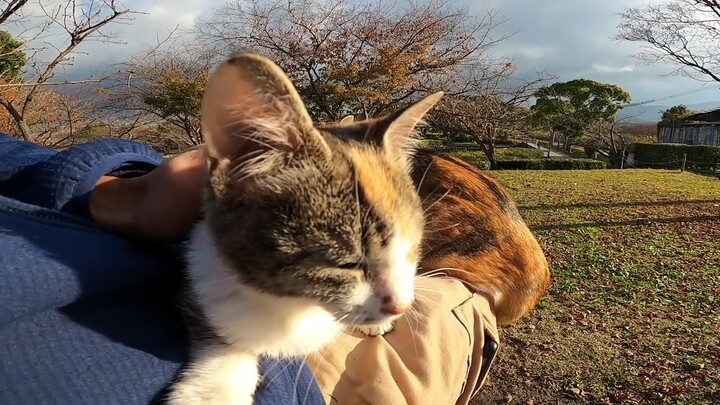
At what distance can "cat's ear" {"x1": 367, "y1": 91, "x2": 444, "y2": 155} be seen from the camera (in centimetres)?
168

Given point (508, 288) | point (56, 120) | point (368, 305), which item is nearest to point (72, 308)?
point (368, 305)

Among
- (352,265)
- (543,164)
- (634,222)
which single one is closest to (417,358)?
(352,265)

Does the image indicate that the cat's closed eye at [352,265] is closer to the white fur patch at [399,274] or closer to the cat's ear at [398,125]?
the white fur patch at [399,274]

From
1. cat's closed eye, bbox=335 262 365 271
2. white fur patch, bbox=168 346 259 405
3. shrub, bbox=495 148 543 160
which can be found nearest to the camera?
white fur patch, bbox=168 346 259 405

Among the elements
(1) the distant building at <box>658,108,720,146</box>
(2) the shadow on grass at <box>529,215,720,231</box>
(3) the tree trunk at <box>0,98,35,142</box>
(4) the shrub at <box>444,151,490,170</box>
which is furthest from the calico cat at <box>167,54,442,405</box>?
(1) the distant building at <box>658,108,720,146</box>

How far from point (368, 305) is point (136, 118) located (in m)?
11.0

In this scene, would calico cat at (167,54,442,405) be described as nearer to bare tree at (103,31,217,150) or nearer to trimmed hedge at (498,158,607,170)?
bare tree at (103,31,217,150)

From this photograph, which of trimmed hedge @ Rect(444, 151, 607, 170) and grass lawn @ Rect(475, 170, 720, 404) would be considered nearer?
grass lawn @ Rect(475, 170, 720, 404)

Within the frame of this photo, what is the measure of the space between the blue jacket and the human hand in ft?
0.12

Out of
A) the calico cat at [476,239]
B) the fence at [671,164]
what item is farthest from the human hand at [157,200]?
the fence at [671,164]

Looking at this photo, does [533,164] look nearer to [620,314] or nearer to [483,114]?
[483,114]

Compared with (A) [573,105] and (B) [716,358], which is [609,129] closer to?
(A) [573,105]

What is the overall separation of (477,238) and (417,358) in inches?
24.9

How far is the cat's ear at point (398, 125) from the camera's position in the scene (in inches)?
66.2
